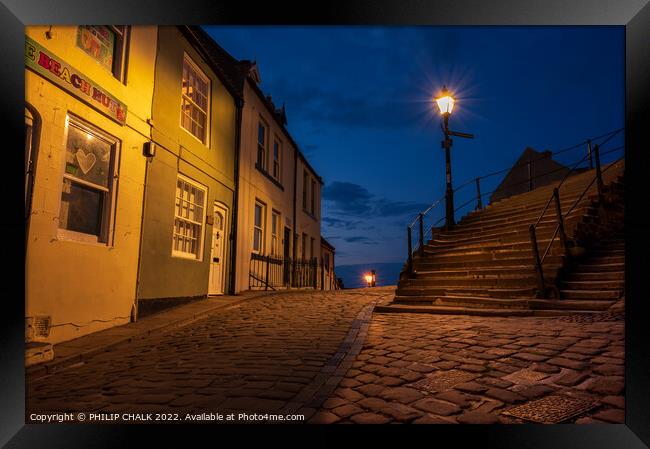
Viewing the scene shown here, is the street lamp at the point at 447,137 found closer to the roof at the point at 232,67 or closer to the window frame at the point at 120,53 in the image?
the roof at the point at 232,67

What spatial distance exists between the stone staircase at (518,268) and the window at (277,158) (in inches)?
274

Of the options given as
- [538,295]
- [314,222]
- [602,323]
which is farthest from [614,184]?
[314,222]

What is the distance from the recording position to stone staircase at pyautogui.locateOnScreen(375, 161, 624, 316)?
661 cm

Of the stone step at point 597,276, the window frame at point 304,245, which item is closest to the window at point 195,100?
the stone step at point 597,276

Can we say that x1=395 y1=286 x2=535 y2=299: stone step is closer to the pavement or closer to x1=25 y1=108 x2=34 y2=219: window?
the pavement

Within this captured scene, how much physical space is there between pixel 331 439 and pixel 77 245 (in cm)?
492

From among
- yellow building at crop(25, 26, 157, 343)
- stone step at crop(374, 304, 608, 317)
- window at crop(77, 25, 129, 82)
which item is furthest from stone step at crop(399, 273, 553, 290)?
window at crop(77, 25, 129, 82)

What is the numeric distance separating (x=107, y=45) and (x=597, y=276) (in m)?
9.68

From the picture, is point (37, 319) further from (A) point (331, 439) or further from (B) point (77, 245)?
(A) point (331, 439)

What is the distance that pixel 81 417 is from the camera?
2.53 meters

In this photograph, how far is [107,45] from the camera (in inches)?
239

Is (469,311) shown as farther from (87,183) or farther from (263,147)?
(263,147)

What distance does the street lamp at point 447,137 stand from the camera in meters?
10.9
